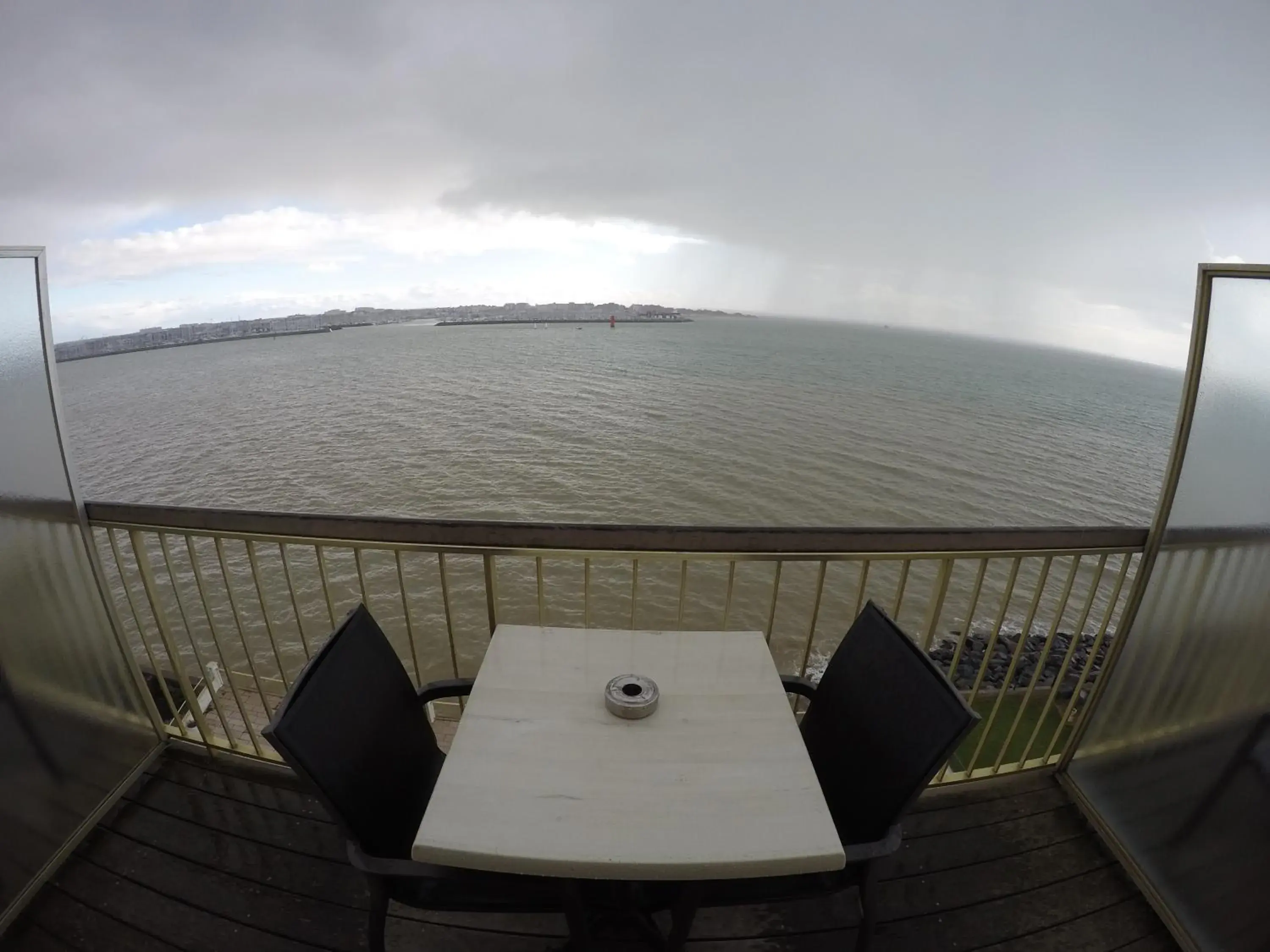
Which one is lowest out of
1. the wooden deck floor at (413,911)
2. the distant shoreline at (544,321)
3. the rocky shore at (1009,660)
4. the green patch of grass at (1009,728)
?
the rocky shore at (1009,660)

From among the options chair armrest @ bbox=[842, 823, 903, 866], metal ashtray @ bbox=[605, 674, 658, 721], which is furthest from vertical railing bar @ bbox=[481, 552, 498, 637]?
chair armrest @ bbox=[842, 823, 903, 866]

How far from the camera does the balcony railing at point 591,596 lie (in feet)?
5.61

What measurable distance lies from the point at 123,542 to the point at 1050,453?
35725 mm

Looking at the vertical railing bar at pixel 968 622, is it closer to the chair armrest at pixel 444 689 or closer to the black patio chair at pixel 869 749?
the black patio chair at pixel 869 749

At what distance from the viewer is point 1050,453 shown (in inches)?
955

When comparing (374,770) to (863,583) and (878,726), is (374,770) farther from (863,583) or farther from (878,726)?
(863,583)

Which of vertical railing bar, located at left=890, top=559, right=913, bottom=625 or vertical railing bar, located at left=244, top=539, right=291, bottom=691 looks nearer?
vertical railing bar, located at left=890, top=559, right=913, bottom=625

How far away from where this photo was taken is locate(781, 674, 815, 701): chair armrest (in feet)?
4.99

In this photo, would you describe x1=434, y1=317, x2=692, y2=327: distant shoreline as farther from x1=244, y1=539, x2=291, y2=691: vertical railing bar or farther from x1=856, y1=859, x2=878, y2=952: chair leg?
x1=856, y1=859, x2=878, y2=952: chair leg

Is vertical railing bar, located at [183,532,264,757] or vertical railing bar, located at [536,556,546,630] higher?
vertical railing bar, located at [536,556,546,630]

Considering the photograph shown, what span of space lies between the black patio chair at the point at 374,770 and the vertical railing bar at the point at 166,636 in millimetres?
1041

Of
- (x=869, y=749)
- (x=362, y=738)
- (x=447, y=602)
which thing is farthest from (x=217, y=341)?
(x=869, y=749)

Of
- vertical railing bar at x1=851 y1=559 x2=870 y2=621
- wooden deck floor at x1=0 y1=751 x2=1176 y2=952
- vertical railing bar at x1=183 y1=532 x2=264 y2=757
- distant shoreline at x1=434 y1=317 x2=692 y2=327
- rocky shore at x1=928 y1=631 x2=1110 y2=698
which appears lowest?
rocky shore at x1=928 y1=631 x2=1110 y2=698

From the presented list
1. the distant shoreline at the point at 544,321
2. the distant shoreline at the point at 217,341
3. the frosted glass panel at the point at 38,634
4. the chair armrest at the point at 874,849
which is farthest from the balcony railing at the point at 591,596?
the distant shoreline at the point at 544,321
